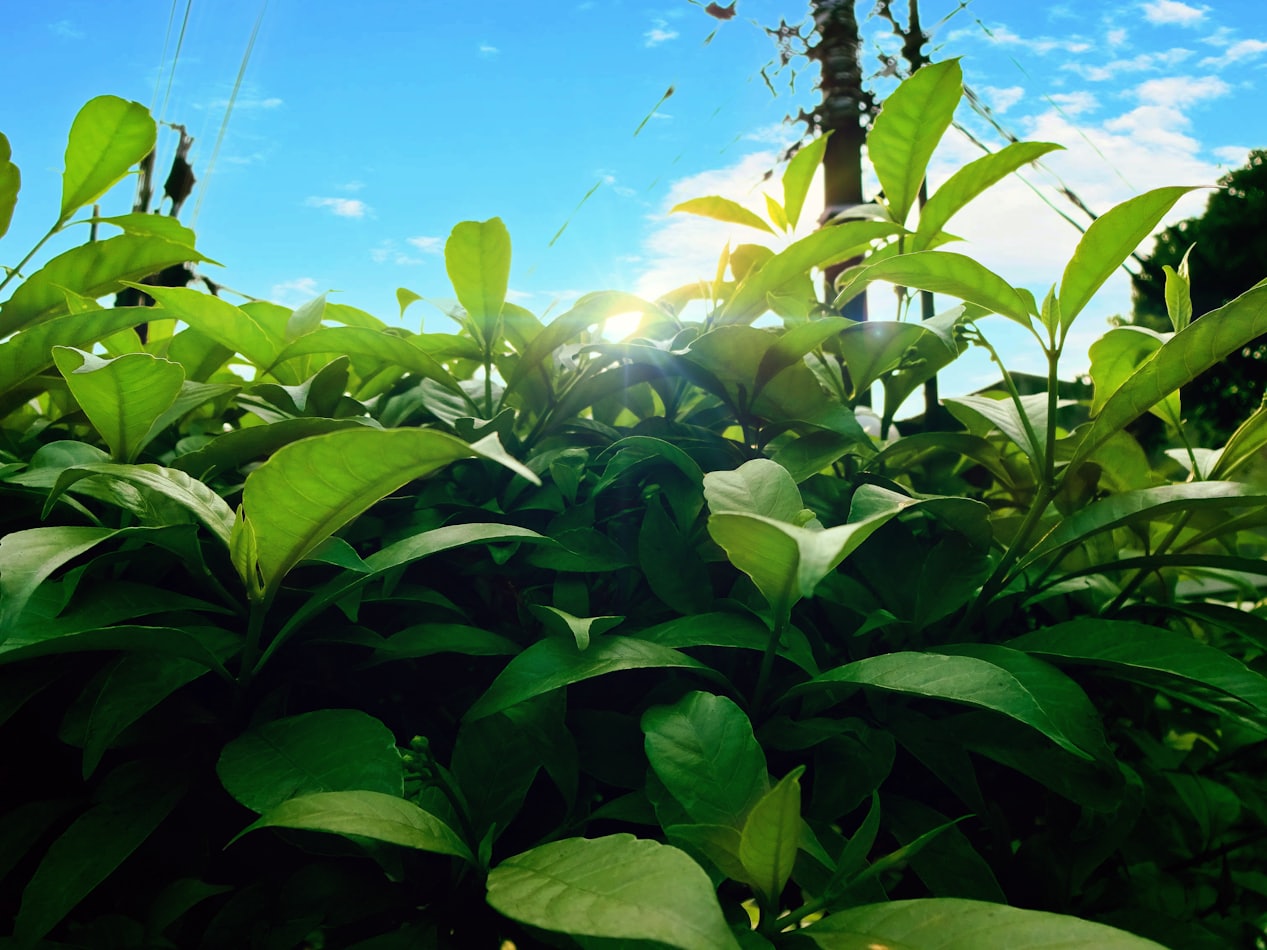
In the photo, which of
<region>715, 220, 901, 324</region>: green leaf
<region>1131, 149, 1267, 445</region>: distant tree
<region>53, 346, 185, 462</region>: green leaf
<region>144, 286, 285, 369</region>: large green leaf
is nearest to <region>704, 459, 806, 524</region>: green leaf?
<region>715, 220, 901, 324</region>: green leaf

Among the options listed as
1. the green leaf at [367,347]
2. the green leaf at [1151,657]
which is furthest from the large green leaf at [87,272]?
the green leaf at [1151,657]

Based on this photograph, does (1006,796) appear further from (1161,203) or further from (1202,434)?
(1202,434)

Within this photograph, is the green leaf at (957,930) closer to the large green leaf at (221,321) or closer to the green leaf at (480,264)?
the green leaf at (480,264)

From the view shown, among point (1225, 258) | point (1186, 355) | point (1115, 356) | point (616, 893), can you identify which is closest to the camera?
point (616, 893)

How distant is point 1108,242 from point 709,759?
1.67ft

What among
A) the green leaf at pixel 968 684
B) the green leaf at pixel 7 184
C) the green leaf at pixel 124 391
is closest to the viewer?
the green leaf at pixel 968 684

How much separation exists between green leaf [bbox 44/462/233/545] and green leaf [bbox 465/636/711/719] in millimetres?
212

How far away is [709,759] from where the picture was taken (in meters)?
0.50

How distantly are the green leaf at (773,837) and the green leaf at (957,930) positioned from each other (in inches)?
1.4

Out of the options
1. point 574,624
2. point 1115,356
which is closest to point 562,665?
point 574,624

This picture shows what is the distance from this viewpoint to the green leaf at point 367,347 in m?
0.76

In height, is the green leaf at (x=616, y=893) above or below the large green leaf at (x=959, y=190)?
below

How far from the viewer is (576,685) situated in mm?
688

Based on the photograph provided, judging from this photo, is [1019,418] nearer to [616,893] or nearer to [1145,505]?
[1145,505]
